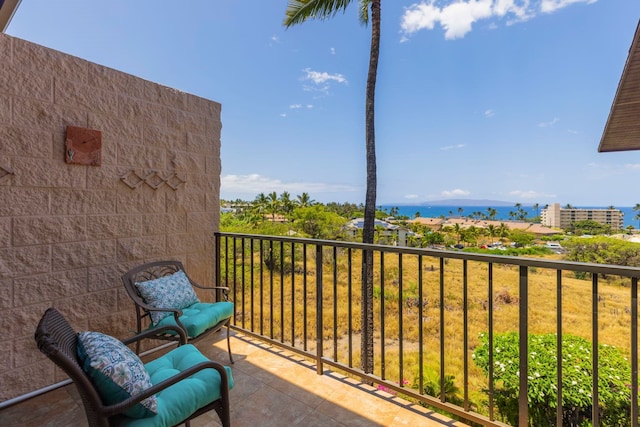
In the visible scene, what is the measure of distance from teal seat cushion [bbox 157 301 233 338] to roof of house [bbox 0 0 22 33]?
285 centimetres

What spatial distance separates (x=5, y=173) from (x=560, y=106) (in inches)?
1519

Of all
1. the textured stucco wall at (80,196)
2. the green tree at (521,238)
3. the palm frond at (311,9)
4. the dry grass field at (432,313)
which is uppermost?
the palm frond at (311,9)

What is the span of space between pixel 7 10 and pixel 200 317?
10.2ft

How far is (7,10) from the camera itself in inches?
99.0

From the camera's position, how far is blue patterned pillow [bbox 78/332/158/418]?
1037mm

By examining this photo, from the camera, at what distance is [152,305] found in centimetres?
213

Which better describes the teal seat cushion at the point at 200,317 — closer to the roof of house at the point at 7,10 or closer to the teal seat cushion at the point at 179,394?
the teal seat cushion at the point at 179,394

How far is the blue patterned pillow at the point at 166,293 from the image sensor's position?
84.0 inches

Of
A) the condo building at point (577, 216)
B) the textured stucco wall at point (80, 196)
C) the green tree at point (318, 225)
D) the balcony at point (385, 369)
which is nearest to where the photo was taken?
the balcony at point (385, 369)

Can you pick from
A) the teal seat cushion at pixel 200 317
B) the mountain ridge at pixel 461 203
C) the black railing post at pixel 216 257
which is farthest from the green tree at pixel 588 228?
the mountain ridge at pixel 461 203

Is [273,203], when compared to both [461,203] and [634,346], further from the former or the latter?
[461,203]

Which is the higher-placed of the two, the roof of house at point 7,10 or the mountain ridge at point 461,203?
the mountain ridge at point 461,203

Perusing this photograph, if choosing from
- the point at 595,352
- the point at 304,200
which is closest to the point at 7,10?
the point at 595,352

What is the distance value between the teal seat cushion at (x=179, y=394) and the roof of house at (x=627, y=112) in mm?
3126
